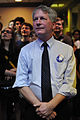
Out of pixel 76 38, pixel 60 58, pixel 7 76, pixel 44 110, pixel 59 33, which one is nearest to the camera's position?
pixel 44 110

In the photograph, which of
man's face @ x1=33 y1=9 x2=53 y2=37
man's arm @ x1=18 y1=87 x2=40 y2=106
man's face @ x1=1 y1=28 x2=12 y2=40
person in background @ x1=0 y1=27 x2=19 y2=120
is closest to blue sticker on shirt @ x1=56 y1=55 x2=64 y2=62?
man's face @ x1=33 y1=9 x2=53 y2=37

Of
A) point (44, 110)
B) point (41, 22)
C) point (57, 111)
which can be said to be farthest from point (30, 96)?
point (41, 22)

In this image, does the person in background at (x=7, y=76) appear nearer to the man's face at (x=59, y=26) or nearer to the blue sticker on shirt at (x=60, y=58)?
the man's face at (x=59, y=26)

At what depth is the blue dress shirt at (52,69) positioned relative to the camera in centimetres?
167

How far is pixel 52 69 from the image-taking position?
171cm

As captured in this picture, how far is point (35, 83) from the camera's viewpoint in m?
1.69

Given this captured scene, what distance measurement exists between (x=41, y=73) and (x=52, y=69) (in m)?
0.10

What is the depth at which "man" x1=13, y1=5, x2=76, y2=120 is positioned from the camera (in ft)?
5.36

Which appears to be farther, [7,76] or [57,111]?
[7,76]

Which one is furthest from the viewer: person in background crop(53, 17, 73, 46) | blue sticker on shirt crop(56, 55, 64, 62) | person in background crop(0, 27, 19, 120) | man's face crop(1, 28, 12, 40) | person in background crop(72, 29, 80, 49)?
person in background crop(72, 29, 80, 49)

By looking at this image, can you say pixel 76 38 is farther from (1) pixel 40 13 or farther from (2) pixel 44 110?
(2) pixel 44 110

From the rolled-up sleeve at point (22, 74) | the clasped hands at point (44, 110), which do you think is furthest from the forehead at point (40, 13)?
the clasped hands at point (44, 110)

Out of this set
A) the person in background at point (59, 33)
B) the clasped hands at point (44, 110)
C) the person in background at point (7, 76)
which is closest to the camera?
the clasped hands at point (44, 110)

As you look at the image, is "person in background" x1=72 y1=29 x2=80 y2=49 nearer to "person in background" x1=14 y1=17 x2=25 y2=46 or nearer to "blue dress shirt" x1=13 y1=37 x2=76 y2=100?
"person in background" x1=14 y1=17 x2=25 y2=46
